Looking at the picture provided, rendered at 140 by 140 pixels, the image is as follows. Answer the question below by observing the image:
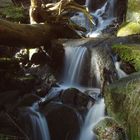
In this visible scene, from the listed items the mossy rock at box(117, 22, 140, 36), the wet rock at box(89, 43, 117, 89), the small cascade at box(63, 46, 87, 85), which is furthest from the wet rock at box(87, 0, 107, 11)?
the wet rock at box(89, 43, 117, 89)

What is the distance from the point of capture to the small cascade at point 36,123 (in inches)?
264

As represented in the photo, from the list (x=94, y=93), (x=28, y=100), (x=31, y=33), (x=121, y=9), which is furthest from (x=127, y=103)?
(x=121, y=9)

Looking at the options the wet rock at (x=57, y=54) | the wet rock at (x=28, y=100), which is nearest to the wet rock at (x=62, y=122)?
the wet rock at (x=28, y=100)

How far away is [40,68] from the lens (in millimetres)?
8594

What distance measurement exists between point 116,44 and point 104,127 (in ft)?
10.3

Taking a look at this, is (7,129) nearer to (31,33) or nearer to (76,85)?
(76,85)

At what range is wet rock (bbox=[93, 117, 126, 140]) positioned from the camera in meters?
5.51

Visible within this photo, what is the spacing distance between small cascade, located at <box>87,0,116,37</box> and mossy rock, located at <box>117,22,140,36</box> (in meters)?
1.62

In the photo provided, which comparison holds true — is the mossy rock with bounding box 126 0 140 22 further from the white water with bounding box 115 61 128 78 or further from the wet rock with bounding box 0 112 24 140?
the wet rock with bounding box 0 112 24 140

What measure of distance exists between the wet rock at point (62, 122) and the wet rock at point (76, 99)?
0.13 metres

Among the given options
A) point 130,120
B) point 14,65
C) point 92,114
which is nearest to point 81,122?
point 92,114

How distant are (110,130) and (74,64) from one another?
3.11m

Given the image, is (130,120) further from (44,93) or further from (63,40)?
(63,40)

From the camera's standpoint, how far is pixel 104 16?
13.5m
